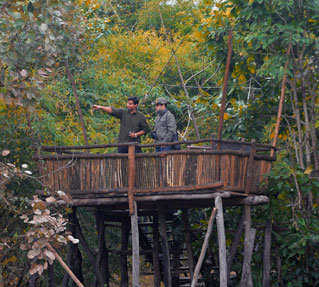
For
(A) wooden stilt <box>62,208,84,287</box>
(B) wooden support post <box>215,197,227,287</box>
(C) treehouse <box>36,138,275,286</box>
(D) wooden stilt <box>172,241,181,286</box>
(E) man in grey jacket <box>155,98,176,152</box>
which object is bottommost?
(D) wooden stilt <box>172,241,181,286</box>

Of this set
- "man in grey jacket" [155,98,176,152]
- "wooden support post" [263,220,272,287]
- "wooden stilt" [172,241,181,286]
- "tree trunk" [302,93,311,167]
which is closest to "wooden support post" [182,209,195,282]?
"wooden stilt" [172,241,181,286]

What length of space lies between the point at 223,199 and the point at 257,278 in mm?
2062

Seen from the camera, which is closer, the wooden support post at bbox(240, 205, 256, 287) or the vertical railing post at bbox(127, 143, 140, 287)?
the vertical railing post at bbox(127, 143, 140, 287)

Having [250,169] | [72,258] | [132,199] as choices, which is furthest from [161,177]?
[72,258]

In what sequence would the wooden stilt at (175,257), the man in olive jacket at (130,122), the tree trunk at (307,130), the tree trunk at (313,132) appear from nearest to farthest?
the man in olive jacket at (130,122) < the tree trunk at (313,132) < the tree trunk at (307,130) < the wooden stilt at (175,257)

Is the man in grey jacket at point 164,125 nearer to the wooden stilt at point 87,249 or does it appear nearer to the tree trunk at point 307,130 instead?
the wooden stilt at point 87,249

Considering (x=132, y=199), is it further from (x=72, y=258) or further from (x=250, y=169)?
(x=72, y=258)

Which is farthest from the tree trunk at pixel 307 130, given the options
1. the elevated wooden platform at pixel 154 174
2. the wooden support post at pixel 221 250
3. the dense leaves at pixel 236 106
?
the wooden support post at pixel 221 250

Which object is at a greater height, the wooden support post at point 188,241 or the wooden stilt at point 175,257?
the wooden support post at point 188,241

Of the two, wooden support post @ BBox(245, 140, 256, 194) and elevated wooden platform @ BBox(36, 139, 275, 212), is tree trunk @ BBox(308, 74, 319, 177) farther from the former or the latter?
wooden support post @ BBox(245, 140, 256, 194)

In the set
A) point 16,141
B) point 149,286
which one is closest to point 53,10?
point 16,141

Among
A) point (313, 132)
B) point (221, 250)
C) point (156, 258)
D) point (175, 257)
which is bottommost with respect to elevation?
point (175, 257)

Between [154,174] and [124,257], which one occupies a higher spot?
[154,174]

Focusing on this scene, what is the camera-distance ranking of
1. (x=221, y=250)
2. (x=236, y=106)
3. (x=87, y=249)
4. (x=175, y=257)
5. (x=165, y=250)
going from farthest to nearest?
(x=175, y=257)
(x=236, y=106)
(x=87, y=249)
(x=165, y=250)
(x=221, y=250)
